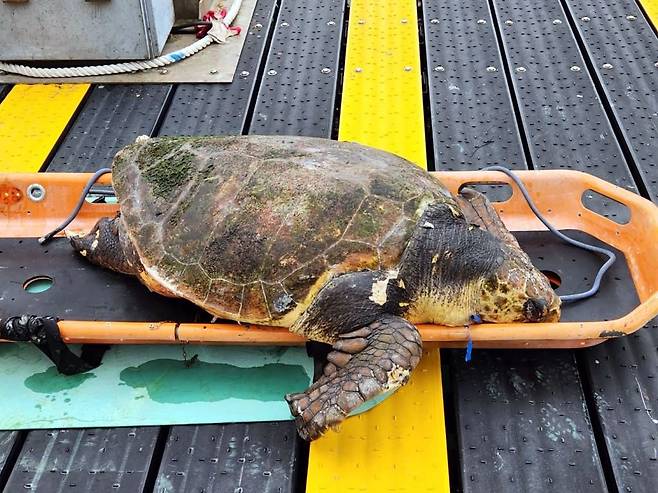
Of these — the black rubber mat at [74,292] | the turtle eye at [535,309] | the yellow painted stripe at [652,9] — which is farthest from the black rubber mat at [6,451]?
the yellow painted stripe at [652,9]

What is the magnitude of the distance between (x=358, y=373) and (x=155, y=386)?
28.3 inches

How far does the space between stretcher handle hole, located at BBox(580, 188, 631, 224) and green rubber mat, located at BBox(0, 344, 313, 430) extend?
1.44 metres

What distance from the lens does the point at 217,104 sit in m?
3.77

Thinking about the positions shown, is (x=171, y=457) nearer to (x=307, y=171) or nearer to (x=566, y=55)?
(x=307, y=171)

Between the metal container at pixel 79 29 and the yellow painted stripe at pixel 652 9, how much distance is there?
317 centimetres

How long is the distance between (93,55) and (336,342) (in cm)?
274

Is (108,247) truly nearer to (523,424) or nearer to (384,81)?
(523,424)

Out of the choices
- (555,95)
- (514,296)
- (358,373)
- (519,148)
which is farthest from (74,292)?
(555,95)

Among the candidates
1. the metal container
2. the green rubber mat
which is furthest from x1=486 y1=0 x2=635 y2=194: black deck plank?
the metal container

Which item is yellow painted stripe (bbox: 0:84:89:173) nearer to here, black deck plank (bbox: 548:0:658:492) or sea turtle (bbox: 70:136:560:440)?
sea turtle (bbox: 70:136:560:440)

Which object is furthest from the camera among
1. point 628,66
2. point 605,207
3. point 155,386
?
point 628,66

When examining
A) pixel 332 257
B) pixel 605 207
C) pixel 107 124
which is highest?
pixel 332 257

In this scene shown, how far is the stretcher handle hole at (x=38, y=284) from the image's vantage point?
2498mm

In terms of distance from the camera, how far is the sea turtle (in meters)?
2.05
